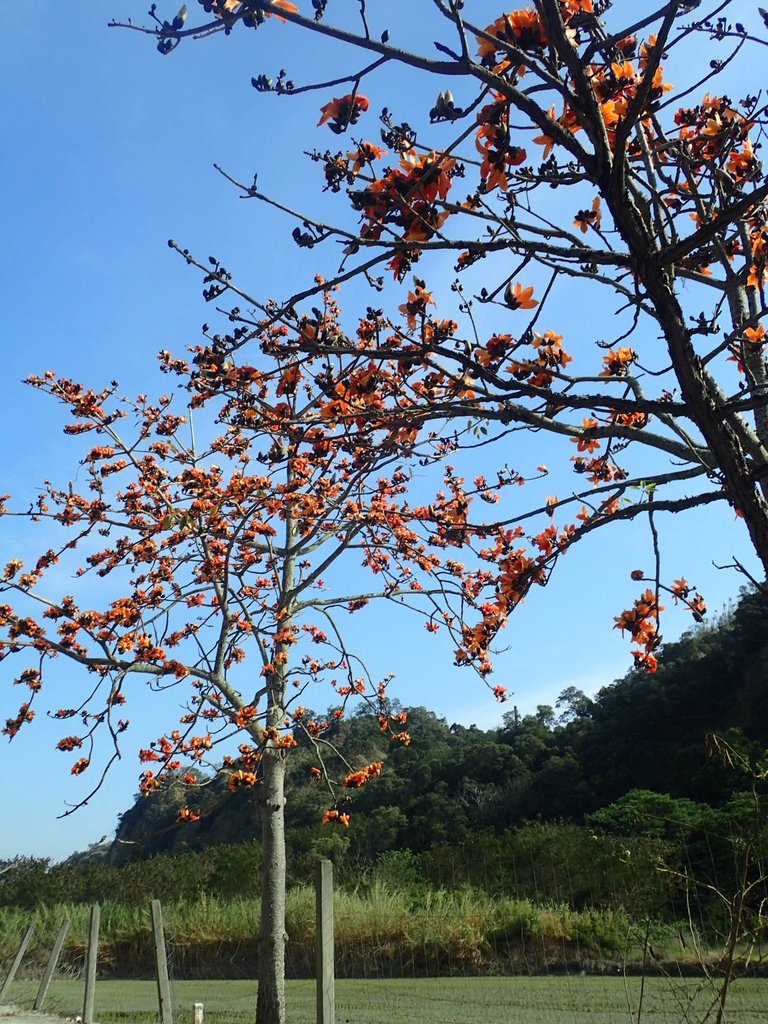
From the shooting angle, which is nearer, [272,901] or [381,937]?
[272,901]

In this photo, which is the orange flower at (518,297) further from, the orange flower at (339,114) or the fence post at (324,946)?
the fence post at (324,946)

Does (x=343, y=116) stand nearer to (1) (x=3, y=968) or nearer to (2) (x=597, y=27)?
(2) (x=597, y=27)

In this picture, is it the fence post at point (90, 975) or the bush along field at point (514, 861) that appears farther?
the fence post at point (90, 975)

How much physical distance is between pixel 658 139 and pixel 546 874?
931cm

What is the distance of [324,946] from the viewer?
3.16m

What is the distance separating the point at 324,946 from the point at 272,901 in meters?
3.21

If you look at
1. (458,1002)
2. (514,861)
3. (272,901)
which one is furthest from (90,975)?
(514,861)

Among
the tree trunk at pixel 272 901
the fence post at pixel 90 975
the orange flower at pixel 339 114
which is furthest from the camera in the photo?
the fence post at pixel 90 975

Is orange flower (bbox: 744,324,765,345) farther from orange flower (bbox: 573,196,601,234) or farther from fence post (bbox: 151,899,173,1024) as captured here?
fence post (bbox: 151,899,173,1024)

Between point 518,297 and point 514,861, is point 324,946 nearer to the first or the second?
point 518,297

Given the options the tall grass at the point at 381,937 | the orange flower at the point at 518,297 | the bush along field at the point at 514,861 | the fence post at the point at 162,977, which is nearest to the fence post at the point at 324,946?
the bush along field at the point at 514,861

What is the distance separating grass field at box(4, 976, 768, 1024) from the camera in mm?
5543

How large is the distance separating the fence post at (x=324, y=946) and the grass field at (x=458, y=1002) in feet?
7.81

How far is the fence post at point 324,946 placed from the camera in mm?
3002
